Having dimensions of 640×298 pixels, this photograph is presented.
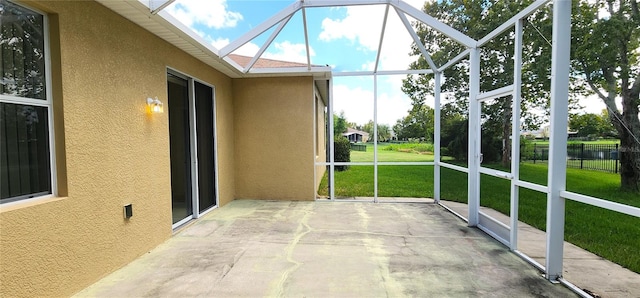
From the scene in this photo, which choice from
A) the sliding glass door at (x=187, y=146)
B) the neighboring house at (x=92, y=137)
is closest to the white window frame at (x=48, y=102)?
the neighboring house at (x=92, y=137)

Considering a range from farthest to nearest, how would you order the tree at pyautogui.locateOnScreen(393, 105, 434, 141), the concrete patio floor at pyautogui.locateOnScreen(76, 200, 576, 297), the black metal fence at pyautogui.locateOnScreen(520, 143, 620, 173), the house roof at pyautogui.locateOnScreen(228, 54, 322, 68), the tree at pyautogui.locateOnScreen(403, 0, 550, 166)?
the house roof at pyautogui.locateOnScreen(228, 54, 322, 68) → the tree at pyautogui.locateOnScreen(393, 105, 434, 141) → the tree at pyautogui.locateOnScreen(403, 0, 550, 166) → the concrete patio floor at pyautogui.locateOnScreen(76, 200, 576, 297) → the black metal fence at pyautogui.locateOnScreen(520, 143, 620, 173)

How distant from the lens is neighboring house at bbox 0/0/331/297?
2234 mm

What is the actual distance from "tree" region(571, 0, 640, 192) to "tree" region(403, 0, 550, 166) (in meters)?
0.40

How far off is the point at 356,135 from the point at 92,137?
510cm

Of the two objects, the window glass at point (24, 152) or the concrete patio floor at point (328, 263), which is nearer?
the window glass at point (24, 152)

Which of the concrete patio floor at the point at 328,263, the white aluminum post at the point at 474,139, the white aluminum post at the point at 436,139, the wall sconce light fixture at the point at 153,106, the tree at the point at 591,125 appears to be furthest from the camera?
the white aluminum post at the point at 436,139

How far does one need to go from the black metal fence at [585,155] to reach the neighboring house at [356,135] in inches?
137

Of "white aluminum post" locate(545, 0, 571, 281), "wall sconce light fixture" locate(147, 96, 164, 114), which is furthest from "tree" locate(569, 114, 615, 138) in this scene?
"wall sconce light fixture" locate(147, 96, 164, 114)

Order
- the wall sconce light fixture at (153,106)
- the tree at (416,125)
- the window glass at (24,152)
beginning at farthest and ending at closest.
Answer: the tree at (416,125) → the wall sconce light fixture at (153,106) → the window glass at (24,152)

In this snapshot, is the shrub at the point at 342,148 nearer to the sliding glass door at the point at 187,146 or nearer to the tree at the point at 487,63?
the tree at the point at 487,63

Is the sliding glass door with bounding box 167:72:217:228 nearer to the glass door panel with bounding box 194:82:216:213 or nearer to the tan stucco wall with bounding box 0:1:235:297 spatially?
the glass door panel with bounding box 194:82:216:213

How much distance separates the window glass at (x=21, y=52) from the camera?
218 cm

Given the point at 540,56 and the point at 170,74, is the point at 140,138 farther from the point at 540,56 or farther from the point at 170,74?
the point at 540,56

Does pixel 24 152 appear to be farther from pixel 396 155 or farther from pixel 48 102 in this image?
pixel 396 155
